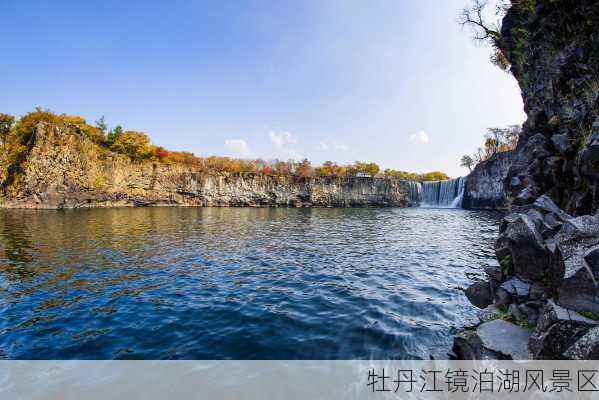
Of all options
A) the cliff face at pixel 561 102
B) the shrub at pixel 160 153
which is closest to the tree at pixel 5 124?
the shrub at pixel 160 153

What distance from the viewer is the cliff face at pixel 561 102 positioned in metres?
9.52

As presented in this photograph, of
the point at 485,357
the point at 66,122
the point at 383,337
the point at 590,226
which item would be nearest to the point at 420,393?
the point at 485,357

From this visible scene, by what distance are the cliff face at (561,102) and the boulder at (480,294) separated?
12.4 feet

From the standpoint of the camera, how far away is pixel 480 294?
32.8ft

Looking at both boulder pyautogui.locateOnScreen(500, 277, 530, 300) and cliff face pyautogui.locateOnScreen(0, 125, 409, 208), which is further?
cliff face pyautogui.locateOnScreen(0, 125, 409, 208)

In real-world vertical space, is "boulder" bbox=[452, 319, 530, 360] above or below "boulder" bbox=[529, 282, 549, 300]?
below

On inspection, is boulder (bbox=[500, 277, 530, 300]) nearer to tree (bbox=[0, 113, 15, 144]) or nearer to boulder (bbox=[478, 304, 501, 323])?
boulder (bbox=[478, 304, 501, 323])

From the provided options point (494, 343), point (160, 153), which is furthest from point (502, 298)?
point (160, 153)

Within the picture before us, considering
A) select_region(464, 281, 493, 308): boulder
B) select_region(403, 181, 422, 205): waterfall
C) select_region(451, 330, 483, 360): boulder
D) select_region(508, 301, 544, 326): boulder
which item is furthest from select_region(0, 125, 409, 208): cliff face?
select_region(508, 301, 544, 326): boulder

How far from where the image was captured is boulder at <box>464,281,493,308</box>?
9.75 metres

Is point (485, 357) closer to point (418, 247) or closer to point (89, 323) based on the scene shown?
point (89, 323)

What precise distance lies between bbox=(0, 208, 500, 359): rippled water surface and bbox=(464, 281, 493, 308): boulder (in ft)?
1.10

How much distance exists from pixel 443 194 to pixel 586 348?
79719 mm

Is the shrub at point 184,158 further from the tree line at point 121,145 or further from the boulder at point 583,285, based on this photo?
the boulder at point 583,285
